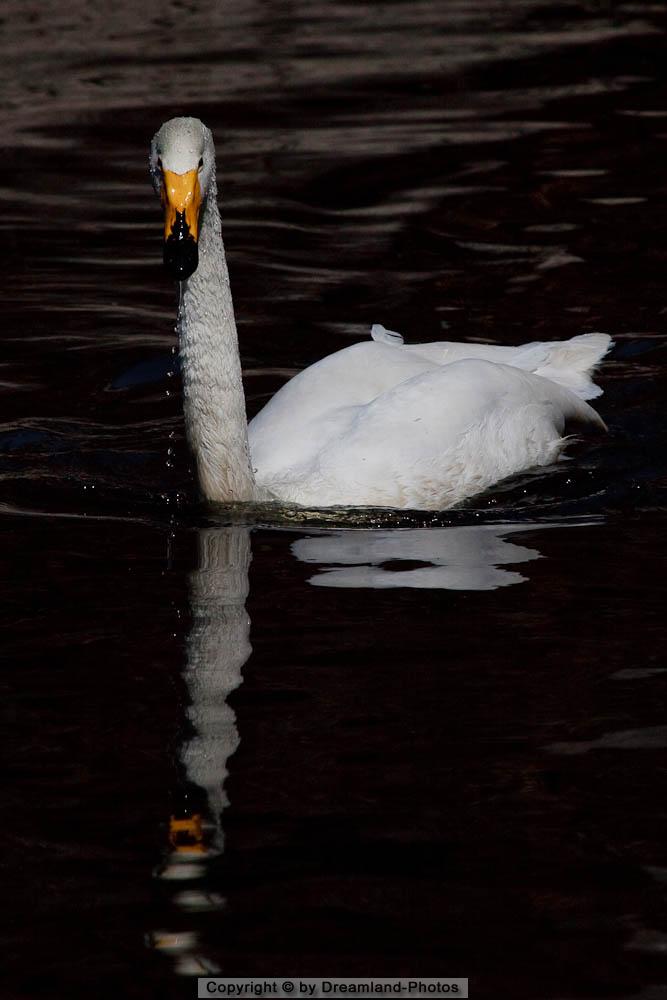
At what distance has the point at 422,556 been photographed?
7438 millimetres

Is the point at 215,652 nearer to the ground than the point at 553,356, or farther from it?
nearer to the ground

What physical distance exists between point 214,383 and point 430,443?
0.97m

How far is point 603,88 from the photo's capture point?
16.7 m

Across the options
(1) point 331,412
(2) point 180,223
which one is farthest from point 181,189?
(1) point 331,412

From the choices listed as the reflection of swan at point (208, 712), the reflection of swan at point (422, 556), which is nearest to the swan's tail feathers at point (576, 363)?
the reflection of swan at point (422, 556)

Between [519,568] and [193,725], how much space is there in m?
1.87

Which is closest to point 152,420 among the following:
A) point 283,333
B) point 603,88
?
point 283,333

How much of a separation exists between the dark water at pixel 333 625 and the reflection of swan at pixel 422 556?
0.02 m

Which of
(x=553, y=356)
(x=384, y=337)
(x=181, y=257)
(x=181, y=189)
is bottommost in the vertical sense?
(x=553, y=356)

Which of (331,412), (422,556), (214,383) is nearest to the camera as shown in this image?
(422,556)

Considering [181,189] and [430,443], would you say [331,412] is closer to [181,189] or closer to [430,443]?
[430,443]

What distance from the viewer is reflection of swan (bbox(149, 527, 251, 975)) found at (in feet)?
15.8

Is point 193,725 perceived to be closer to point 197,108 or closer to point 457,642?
point 457,642

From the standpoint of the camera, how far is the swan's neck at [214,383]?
774 cm
